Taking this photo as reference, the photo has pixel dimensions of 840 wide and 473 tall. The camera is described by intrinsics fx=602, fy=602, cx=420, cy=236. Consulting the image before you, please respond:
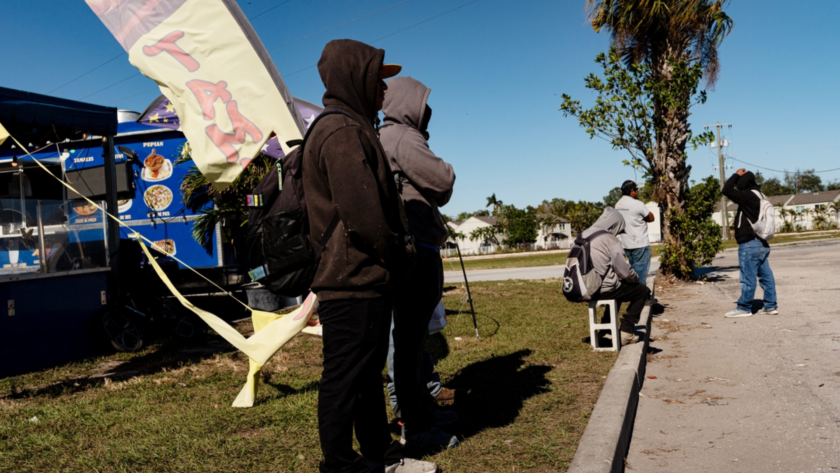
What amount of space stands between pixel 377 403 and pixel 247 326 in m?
6.43

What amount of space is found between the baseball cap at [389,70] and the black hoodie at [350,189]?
8.1 inches

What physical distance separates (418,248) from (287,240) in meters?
0.89

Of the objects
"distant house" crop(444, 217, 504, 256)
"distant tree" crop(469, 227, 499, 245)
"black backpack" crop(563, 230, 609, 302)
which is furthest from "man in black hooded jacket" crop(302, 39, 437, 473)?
"distant tree" crop(469, 227, 499, 245)

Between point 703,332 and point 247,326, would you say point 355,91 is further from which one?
point 247,326

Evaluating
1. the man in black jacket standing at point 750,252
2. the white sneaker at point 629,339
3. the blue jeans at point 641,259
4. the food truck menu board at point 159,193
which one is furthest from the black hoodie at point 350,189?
the food truck menu board at point 159,193

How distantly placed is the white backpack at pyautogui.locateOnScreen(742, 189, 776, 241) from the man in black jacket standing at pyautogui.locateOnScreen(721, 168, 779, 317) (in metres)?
0.03

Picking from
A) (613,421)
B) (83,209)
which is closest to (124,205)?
(83,209)

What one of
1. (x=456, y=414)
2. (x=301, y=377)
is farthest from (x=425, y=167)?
(x=301, y=377)

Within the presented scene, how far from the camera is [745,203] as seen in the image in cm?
802

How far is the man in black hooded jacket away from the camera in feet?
8.18

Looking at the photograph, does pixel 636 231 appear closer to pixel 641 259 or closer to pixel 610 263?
pixel 641 259

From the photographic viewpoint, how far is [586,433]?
136 inches

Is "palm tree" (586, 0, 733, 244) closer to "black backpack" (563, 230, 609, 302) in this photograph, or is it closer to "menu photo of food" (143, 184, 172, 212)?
"black backpack" (563, 230, 609, 302)

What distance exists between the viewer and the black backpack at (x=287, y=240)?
8.80 feet
